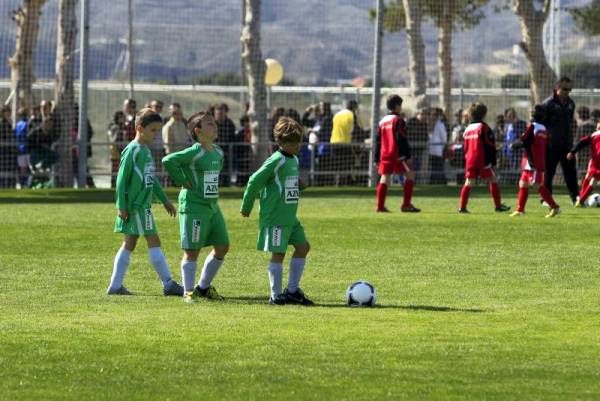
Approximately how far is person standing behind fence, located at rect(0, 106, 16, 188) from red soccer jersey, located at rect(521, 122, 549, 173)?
478 inches

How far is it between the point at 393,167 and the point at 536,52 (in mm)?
13536

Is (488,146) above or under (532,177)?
above

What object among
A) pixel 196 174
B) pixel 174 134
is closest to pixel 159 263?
pixel 196 174

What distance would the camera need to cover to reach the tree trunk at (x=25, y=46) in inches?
1587

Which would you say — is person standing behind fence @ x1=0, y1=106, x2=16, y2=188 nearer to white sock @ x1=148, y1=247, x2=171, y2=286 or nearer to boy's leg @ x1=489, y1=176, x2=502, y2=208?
boy's leg @ x1=489, y1=176, x2=502, y2=208

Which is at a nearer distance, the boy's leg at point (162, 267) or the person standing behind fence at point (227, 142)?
the boy's leg at point (162, 267)

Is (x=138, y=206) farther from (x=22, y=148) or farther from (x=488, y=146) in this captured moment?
(x=22, y=148)

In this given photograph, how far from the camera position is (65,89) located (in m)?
35.3

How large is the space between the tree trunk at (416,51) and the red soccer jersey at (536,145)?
1543 cm

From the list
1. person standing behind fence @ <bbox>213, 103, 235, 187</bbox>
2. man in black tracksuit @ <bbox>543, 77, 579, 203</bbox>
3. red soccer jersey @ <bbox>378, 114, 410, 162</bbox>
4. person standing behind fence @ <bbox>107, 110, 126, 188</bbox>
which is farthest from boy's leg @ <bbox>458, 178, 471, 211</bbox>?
person standing behind fence @ <bbox>107, 110, 126, 188</bbox>

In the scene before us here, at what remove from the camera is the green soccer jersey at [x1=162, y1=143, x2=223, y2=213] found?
14.2 meters

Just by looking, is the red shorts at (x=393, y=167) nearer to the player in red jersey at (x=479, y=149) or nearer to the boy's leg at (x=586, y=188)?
the player in red jersey at (x=479, y=149)

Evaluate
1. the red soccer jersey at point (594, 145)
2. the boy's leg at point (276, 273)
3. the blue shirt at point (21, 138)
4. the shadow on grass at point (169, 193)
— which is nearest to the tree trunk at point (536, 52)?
the shadow on grass at point (169, 193)

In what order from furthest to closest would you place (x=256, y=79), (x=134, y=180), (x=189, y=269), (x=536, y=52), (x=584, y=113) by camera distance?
1. (x=536, y=52)
2. (x=256, y=79)
3. (x=584, y=113)
4. (x=134, y=180)
5. (x=189, y=269)
